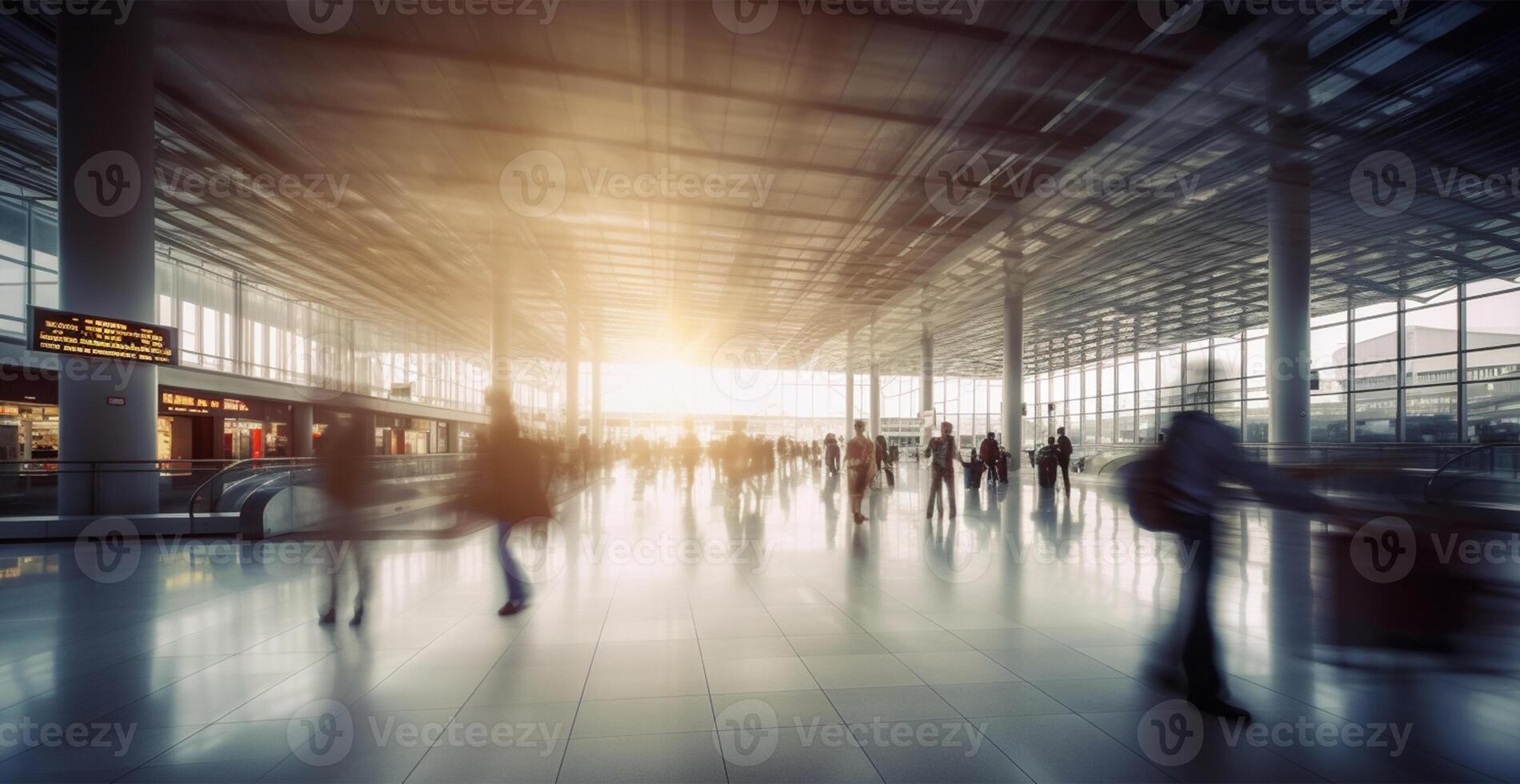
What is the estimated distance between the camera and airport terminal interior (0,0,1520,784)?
132 inches

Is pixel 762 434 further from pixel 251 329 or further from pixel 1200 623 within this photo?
pixel 251 329

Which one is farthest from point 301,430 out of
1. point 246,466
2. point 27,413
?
point 246,466

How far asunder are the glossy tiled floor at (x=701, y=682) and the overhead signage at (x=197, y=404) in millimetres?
19941

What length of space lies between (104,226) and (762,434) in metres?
13.2

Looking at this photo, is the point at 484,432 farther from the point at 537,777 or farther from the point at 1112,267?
the point at 1112,267

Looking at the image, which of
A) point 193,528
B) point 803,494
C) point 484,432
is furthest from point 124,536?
point 803,494

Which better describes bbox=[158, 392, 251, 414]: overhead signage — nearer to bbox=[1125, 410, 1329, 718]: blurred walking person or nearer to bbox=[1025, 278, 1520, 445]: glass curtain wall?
bbox=[1125, 410, 1329, 718]: blurred walking person

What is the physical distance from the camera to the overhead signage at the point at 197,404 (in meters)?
22.6

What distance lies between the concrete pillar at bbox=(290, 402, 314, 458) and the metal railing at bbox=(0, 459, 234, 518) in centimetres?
1975

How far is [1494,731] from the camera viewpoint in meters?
3.17

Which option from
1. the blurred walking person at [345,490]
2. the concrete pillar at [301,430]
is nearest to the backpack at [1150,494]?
the blurred walking person at [345,490]

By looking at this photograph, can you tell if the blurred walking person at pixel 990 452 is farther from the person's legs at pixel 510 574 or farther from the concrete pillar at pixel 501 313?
the concrete pillar at pixel 501 313

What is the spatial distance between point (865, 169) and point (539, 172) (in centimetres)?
854

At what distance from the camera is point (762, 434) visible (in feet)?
56.5
